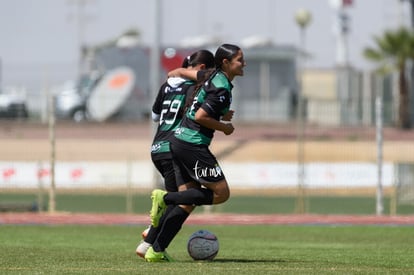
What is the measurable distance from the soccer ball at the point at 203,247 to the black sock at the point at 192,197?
55 centimetres

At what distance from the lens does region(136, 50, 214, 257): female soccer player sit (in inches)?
485

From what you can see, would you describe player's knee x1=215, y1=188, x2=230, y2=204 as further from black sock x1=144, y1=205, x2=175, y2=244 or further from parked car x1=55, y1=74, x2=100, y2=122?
parked car x1=55, y1=74, x2=100, y2=122

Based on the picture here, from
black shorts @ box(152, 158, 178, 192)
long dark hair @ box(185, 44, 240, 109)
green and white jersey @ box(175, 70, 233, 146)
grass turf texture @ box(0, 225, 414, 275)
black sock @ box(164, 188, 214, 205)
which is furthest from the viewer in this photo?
black shorts @ box(152, 158, 178, 192)

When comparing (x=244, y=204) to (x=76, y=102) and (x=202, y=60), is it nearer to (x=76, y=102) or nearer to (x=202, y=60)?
(x=202, y=60)

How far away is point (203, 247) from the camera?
485 inches

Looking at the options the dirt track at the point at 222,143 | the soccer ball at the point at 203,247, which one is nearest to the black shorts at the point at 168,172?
the soccer ball at the point at 203,247

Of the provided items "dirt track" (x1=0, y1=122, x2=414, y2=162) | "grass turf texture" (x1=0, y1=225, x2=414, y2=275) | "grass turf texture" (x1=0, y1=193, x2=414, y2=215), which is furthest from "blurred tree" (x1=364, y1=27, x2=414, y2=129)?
"grass turf texture" (x1=0, y1=225, x2=414, y2=275)

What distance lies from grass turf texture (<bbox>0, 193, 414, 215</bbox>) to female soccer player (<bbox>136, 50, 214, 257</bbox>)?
1603 cm

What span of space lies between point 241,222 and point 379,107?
16.6 ft

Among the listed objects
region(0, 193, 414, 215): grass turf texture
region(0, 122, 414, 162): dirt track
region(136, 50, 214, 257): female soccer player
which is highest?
region(136, 50, 214, 257): female soccer player

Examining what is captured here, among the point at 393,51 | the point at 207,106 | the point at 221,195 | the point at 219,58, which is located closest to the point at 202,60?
the point at 219,58

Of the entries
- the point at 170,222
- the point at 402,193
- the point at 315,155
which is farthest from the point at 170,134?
the point at 315,155

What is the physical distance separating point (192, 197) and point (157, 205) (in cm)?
40

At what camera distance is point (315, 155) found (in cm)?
4272
